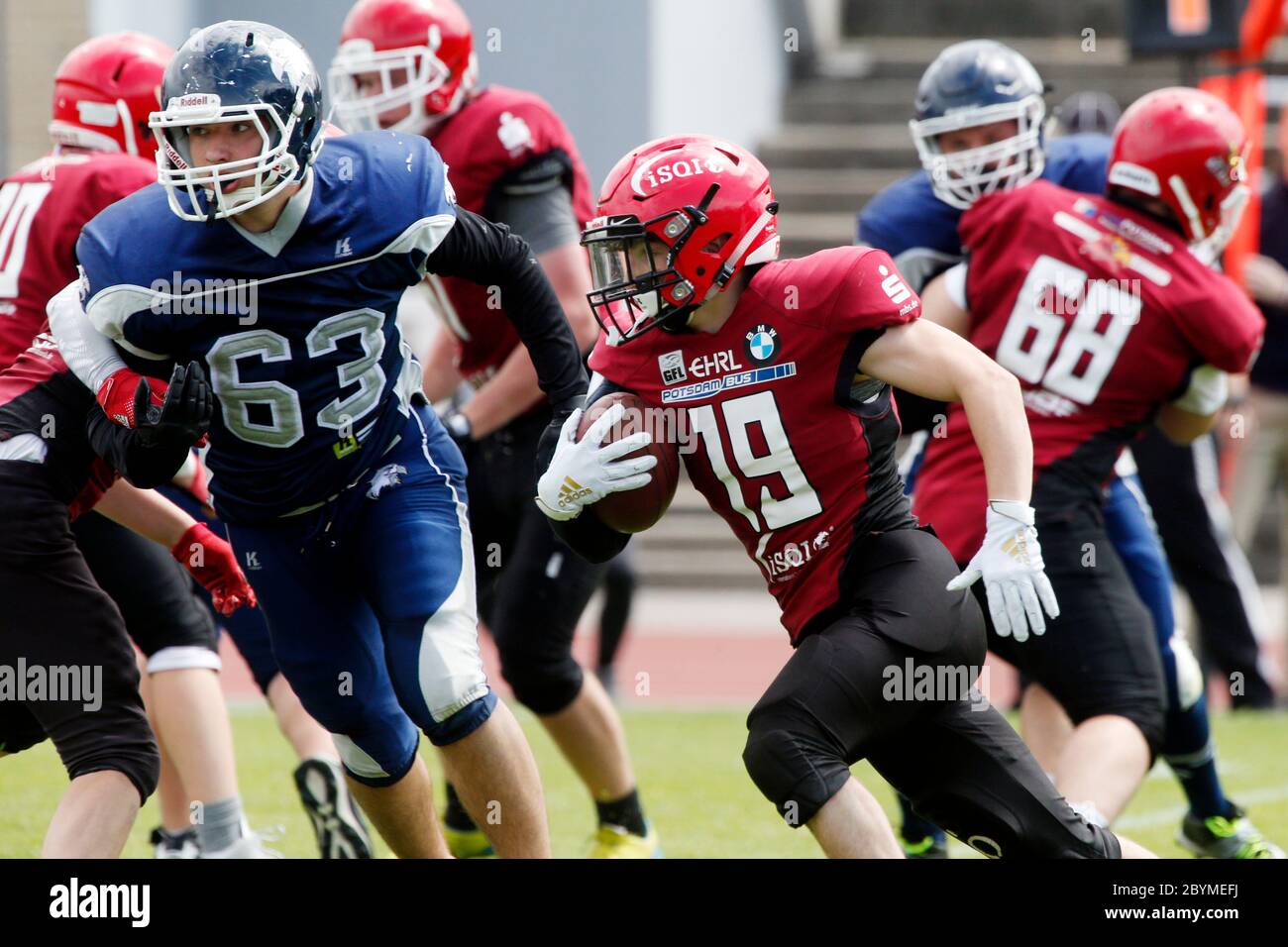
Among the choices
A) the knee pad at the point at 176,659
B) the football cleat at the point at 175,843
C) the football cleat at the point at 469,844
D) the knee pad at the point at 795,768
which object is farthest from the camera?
the football cleat at the point at 469,844

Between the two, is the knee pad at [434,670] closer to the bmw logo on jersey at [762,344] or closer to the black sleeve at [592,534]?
the black sleeve at [592,534]

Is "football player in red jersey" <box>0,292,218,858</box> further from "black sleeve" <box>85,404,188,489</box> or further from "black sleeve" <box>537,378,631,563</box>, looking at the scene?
"black sleeve" <box>537,378,631,563</box>

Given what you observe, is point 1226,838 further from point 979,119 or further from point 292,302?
point 292,302

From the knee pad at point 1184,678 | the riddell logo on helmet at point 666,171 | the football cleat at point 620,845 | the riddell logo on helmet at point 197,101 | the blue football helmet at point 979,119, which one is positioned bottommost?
the football cleat at point 620,845

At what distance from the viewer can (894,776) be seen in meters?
3.20

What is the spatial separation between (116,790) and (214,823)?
0.71m

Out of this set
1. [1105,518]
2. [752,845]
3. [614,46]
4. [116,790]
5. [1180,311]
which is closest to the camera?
[116,790]

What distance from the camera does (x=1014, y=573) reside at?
121 inches

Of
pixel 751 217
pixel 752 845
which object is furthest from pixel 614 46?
pixel 751 217

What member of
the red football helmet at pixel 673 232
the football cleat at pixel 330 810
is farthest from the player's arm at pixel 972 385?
the football cleat at pixel 330 810

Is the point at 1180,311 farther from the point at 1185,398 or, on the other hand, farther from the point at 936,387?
the point at 936,387

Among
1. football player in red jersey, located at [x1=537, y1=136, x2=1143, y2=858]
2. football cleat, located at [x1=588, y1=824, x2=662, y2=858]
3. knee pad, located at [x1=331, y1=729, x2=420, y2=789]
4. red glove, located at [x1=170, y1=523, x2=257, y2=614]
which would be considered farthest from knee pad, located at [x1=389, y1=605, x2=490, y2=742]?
football cleat, located at [x1=588, y1=824, x2=662, y2=858]

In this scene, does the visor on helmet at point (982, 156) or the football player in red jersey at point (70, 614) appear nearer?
the football player in red jersey at point (70, 614)

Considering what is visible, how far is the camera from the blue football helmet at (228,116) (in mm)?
3164
